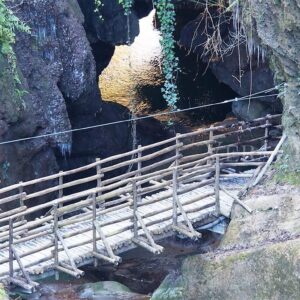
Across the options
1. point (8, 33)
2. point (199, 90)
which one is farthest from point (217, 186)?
point (199, 90)

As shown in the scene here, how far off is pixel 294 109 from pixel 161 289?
3.70m

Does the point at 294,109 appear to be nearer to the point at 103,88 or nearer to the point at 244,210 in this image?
the point at 244,210

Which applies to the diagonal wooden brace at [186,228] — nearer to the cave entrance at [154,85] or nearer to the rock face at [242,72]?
the rock face at [242,72]

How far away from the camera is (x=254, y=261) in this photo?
1042cm

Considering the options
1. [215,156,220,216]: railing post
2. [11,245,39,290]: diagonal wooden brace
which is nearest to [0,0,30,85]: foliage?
[215,156,220,216]: railing post

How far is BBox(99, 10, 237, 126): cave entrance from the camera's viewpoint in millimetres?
23288

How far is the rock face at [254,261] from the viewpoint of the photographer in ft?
33.3

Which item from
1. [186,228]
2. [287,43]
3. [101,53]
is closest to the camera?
[186,228]

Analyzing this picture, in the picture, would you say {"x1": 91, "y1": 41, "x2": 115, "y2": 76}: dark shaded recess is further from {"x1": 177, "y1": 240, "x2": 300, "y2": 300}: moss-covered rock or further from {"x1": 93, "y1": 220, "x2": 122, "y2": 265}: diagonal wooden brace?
{"x1": 177, "y1": 240, "x2": 300, "y2": 300}: moss-covered rock

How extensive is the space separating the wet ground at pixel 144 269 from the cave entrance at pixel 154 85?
29.7ft

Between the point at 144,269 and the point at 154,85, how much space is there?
1386 centimetres

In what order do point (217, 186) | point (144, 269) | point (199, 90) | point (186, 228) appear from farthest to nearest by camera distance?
point (199, 90) → point (144, 269) → point (217, 186) → point (186, 228)

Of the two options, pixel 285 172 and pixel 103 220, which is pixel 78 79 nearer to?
pixel 103 220

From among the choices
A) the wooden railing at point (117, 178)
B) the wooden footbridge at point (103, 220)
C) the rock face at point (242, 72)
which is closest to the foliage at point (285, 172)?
the wooden footbridge at point (103, 220)
